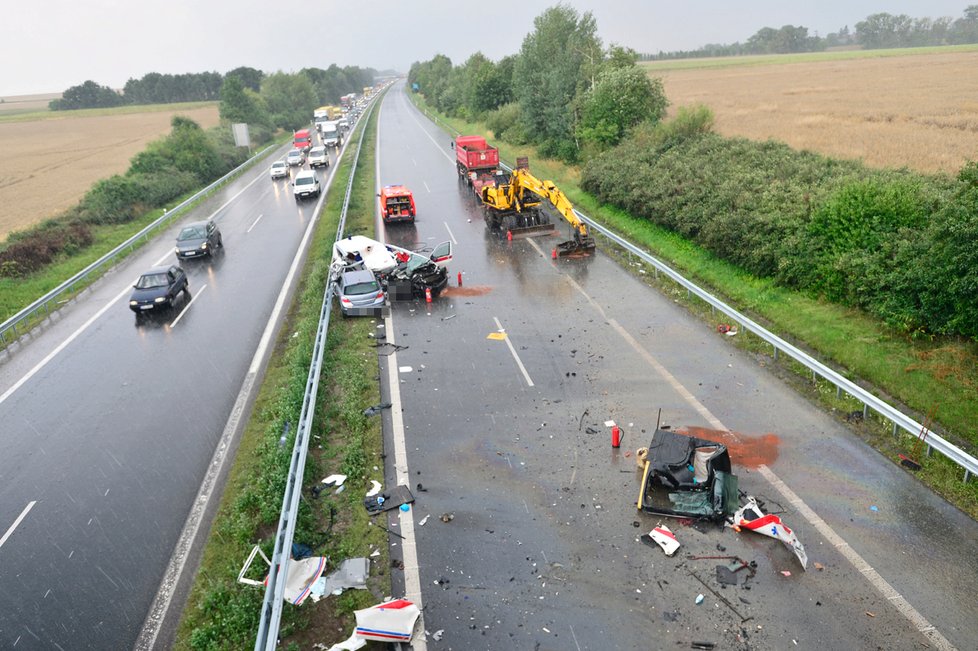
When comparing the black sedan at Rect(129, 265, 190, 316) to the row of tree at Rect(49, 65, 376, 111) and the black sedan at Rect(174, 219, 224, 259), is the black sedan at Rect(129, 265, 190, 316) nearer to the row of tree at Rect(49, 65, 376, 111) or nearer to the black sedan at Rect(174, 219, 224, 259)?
the black sedan at Rect(174, 219, 224, 259)

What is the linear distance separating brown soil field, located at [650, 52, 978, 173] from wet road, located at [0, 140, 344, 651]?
77.2 ft

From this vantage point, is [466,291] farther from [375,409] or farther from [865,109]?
[865,109]

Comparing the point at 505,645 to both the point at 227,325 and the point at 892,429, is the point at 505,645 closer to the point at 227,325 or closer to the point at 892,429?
the point at 892,429

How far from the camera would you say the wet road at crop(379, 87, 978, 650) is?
7836 mm

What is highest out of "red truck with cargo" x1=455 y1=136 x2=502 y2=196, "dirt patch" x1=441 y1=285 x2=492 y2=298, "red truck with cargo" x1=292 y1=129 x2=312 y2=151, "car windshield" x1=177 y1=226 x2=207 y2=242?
"red truck with cargo" x1=292 y1=129 x2=312 y2=151

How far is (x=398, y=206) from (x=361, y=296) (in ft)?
40.0

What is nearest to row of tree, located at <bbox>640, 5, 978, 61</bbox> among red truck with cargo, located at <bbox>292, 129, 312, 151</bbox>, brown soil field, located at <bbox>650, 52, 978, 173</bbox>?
brown soil field, located at <bbox>650, 52, 978, 173</bbox>

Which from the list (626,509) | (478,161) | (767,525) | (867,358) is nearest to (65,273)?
(478,161)

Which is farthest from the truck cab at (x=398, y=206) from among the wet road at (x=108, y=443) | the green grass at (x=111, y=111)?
the green grass at (x=111, y=111)

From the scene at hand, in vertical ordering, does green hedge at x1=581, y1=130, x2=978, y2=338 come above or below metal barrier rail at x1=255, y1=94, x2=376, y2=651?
Answer: above

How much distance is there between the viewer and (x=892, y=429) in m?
11.5

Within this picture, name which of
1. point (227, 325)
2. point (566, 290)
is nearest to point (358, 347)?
point (227, 325)

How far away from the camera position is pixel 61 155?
68.4 metres

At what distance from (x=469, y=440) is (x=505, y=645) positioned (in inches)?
188
